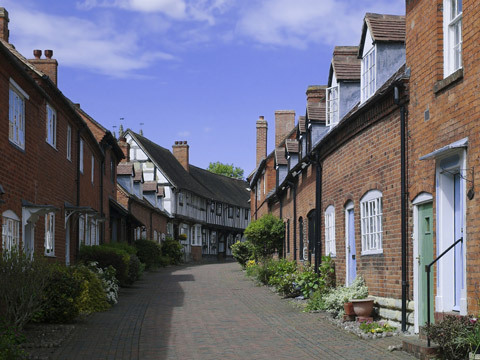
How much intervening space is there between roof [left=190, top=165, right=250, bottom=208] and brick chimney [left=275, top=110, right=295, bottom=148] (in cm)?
2515

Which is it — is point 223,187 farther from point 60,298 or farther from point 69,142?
point 60,298

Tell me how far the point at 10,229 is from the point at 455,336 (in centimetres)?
895

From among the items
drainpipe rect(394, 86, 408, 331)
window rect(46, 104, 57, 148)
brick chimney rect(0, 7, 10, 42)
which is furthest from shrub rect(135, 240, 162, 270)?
drainpipe rect(394, 86, 408, 331)

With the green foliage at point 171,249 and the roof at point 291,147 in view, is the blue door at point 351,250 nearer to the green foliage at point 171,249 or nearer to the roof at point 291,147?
the roof at point 291,147

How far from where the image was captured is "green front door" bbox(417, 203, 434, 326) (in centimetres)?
1138

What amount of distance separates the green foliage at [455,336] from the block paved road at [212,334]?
93 cm

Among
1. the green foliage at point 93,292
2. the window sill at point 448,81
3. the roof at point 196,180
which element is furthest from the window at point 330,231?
the roof at point 196,180

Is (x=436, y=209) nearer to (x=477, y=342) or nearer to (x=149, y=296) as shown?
(x=477, y=342)

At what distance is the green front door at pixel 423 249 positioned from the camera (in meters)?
11.4

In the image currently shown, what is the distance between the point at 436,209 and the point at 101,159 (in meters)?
20.5

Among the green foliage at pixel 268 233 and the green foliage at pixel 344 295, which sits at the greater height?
the green foliage at pixel 268 233

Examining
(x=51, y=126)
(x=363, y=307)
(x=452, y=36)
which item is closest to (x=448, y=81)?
(x=452, y=36)

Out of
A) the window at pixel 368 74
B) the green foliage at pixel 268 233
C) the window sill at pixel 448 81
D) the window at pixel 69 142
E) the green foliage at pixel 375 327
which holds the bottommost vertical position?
the green foliage at pixel 375 327

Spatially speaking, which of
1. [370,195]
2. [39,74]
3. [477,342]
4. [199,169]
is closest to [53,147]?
[39,74]
